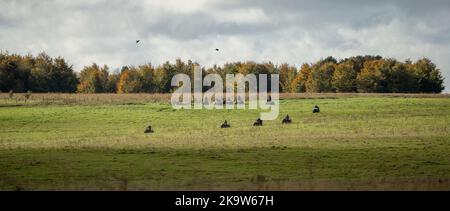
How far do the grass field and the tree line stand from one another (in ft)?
164

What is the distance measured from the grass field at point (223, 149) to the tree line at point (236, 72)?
4997 cm

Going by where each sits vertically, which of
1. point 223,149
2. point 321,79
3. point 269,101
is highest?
point 321,79

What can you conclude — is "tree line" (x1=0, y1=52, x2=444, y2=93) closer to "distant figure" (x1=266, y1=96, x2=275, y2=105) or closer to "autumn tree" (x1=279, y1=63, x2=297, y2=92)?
"autumn tree" (x1=279, y1=63, x2=297, y2=92)

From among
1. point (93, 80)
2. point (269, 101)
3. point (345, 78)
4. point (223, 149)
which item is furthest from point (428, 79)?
point (223, 149)

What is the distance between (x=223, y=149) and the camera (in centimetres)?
4356

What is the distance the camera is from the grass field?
102 ft

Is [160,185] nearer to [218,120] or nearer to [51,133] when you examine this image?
[51,133]

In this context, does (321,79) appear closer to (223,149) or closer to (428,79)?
(428,79)

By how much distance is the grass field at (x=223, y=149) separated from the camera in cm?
3111

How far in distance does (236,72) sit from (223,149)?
110m

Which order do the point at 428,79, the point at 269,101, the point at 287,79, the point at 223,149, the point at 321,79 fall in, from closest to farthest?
the point at 223,149, the point at 269,101, the point at 428,79, the point at 321,79, the point at 287,79
